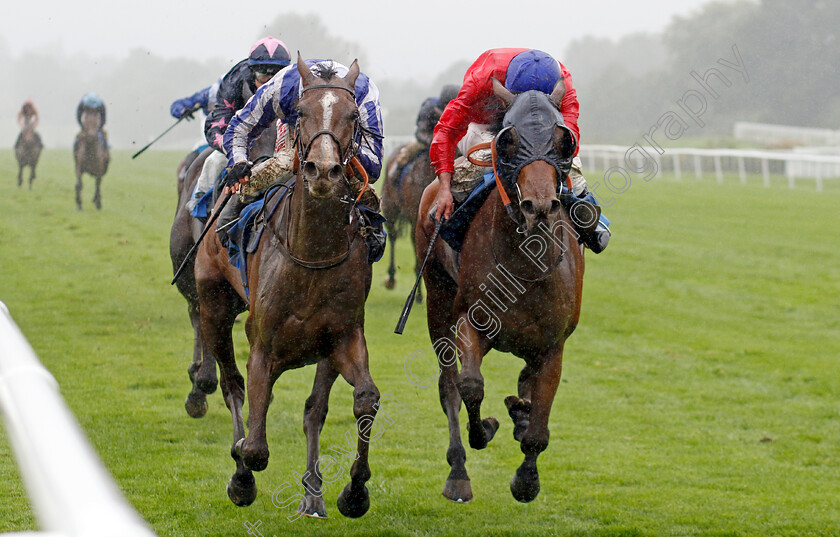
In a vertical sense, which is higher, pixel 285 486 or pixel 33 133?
pixel 285 486

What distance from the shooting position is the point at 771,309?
1175 centimetres

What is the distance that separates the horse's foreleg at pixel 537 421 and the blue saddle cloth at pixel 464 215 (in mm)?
760

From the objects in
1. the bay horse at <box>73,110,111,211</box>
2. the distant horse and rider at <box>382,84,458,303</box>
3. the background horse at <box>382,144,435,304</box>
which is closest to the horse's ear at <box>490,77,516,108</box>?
the distant horse and rider at <box>382,84,458,303</box>

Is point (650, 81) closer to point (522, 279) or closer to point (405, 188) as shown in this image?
point (405, 188)

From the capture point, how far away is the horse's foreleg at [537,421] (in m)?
4.55

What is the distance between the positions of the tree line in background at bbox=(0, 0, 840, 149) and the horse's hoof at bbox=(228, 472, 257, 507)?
22268 mm

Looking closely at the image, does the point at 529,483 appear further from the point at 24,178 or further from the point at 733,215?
the point at 24,178

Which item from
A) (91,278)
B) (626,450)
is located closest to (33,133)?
(91,278)

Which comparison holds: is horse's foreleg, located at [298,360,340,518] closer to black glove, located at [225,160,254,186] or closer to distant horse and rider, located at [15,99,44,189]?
black glove, located at [225,160,254,186]

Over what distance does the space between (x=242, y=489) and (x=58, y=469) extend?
3502 millimetres

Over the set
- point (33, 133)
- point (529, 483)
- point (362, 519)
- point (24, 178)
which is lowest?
point (24, 178)

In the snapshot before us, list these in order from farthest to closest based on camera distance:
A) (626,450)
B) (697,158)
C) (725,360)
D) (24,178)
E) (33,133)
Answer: (697,158) → (24,178) → (33,133) → (725,360) → (626,450)

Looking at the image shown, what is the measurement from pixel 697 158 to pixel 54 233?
1526 cm

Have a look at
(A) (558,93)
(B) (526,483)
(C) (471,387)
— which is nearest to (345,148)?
(A) (558,93)
